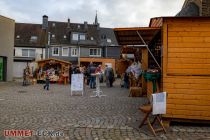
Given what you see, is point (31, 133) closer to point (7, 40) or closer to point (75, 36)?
point (7, 40)

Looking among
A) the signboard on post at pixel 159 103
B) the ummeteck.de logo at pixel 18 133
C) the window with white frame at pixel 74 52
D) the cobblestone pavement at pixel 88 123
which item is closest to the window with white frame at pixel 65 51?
the window with white frame at pixel 74 52

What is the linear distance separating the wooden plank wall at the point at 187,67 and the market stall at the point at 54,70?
21155 millimetres

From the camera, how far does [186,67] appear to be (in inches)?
342

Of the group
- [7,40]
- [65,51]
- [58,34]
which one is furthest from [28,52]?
[7,40]

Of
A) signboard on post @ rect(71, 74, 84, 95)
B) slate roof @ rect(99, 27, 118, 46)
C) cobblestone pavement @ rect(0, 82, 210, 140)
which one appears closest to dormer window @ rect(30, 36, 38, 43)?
slate roof @ rect(99, 27, 118, 46)

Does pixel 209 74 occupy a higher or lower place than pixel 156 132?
higher

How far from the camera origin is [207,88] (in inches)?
338

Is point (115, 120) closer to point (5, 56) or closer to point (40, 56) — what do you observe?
point (5, 56)

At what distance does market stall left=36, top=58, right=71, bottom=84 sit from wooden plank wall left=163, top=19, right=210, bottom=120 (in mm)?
21155

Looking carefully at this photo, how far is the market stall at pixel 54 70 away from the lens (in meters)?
31.1

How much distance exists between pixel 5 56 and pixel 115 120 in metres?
23.5

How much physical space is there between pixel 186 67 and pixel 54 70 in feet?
84.5

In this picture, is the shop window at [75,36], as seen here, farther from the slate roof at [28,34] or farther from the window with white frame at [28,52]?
the window with white frame at [28,52]

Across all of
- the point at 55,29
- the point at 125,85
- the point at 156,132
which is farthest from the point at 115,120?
the point at 55,29
